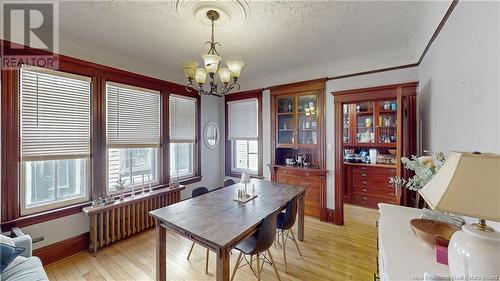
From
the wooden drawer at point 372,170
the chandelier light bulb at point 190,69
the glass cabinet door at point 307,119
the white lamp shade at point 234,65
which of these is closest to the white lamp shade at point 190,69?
the chandelier light bulb at point 190,69

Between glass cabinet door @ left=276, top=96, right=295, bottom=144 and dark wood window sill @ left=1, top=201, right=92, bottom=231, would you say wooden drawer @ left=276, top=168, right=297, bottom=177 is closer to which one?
glass cabinet door @ left=276, top=96, right=295, bottom=144

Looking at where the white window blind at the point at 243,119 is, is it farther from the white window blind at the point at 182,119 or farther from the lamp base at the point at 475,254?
the lamp base at the point at 475,254

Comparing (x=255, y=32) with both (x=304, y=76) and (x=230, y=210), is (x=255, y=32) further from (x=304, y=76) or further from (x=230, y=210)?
(x=230, y=210)

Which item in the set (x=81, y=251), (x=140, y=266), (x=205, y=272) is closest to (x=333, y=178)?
(x=205, y=272)

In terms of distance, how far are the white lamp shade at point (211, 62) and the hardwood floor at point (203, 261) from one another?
2100 millimetres

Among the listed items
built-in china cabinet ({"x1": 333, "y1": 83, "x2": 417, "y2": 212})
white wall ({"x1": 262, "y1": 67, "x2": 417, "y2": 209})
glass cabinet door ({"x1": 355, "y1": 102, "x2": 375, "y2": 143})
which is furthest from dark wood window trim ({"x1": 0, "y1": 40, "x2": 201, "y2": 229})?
glass cabinet door ({"x1": 355, "y1": 102, "x2": 375, "y2": 143})

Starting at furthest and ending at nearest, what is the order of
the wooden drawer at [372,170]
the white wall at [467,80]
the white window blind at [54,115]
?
the wooden drawer at [372,170]
the white window blind at [54,115]
the white wall at [467,80]

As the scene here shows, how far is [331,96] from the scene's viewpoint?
346 cm

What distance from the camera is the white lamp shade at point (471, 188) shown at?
669mm

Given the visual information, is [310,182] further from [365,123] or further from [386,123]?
[386,123]

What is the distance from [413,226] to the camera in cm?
128

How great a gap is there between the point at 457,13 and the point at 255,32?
173 cm

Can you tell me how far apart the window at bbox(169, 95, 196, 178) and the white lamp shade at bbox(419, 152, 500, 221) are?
3710mm

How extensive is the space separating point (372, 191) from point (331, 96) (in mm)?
2341
